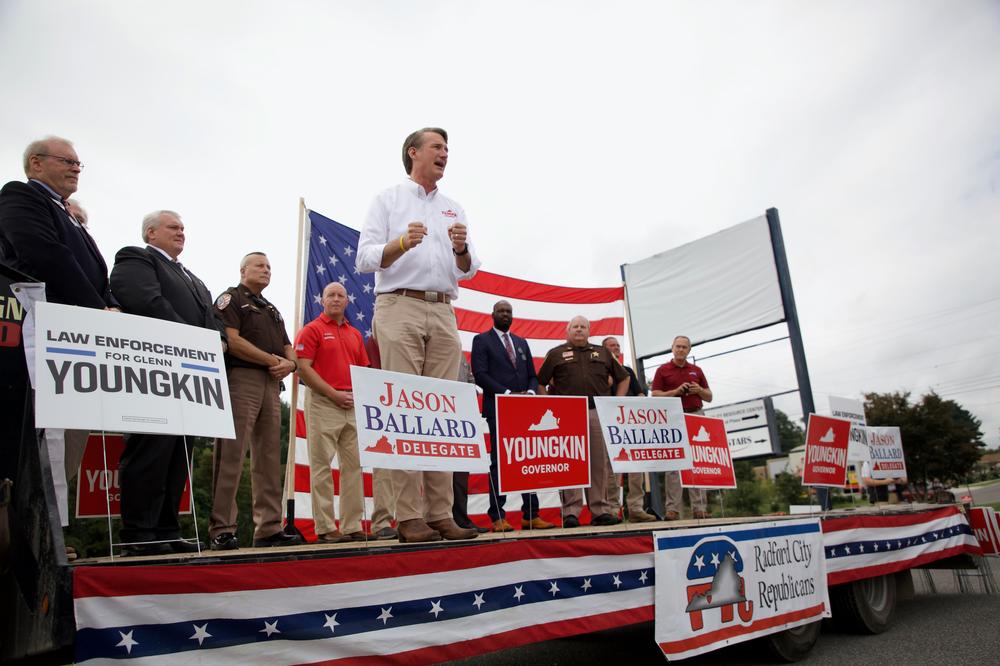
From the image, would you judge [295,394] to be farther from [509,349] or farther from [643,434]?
[643,434]

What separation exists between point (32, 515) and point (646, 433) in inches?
158

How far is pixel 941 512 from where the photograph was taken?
720 centimetres

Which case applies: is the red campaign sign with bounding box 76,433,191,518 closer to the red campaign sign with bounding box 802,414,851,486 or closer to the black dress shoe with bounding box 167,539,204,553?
the black dress shoe with bounding box 167,539,204,553

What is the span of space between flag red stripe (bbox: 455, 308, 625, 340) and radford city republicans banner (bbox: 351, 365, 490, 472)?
15.5 ft

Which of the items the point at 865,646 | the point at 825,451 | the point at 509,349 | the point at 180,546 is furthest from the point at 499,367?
the point at 825,451

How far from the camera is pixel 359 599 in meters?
2.59

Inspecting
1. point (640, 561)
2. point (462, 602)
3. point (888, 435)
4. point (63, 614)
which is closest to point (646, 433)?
point (640, 561)

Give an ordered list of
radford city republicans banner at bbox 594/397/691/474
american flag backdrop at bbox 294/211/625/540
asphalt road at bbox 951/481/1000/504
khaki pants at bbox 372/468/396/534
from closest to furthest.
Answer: khaki pants at bbox 372/468/396/534 → radford city republicans banner at bbox 594/397/691/474 → american flag backdrop at bbox 294/211/625/540 → asphalt road at bbox 951/481/1000/504

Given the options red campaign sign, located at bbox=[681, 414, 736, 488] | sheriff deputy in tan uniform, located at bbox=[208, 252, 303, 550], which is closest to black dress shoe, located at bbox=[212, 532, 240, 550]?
sheriff deputy in tan uniform, located at bbox=[208, 252, 303, 550]

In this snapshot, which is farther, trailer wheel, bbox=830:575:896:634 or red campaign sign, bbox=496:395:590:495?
trailer wheel, bbox=830:575:896:634

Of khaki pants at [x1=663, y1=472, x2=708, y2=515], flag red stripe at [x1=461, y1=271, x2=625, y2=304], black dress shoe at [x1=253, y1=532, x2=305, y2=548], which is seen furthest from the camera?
flag red stripe at [x1=461, y1=271, x2=625, y2=304]

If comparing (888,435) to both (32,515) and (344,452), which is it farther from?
(32,515)

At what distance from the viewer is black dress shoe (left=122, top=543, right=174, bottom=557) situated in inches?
109

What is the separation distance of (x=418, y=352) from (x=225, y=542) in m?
1.49
